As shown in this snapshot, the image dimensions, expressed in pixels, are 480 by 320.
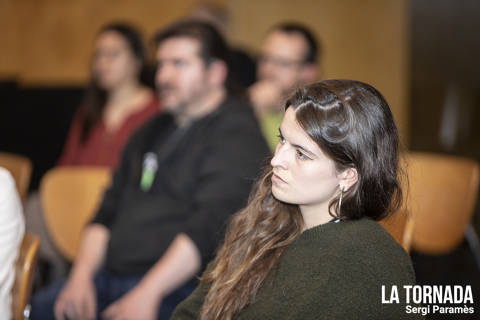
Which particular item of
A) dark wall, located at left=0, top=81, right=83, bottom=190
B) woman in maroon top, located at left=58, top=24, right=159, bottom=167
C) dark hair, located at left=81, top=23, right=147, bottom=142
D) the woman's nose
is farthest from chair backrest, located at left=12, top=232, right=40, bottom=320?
dark wall, located at left=0, top=81, right=83, bottom=190

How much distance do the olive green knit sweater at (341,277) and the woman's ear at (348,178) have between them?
0.24 feet

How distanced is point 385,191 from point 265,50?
170cm

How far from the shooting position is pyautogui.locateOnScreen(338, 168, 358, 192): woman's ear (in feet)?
3.61

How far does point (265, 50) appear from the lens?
2701mm

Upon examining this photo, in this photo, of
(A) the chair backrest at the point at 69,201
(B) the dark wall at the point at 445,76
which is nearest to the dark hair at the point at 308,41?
(A) the chair backrest at the point at 69,201

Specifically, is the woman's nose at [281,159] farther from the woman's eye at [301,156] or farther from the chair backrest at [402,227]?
the chair backrest at [402,227]

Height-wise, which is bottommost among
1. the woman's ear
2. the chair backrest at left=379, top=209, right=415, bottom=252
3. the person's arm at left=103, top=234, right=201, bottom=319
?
the person's arm at left=103, top=234, right=201, bottom=319

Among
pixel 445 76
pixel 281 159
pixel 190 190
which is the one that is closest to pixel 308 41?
pixel 190 190

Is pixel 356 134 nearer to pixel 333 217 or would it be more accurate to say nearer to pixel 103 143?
pixel 333 217

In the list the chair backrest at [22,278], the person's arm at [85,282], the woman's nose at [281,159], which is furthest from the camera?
the person's arm at [85,282]

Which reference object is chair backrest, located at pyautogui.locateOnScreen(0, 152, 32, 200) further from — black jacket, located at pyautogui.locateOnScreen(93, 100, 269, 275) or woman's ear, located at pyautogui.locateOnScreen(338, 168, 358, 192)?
woman's ear, located at pyautogui.locateOnScreen(338, 168, 358, 192)

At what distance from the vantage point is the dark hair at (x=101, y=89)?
9.96ft

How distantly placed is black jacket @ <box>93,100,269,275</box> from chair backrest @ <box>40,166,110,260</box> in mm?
279

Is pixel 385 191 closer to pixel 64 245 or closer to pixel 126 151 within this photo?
pixel 126 151
